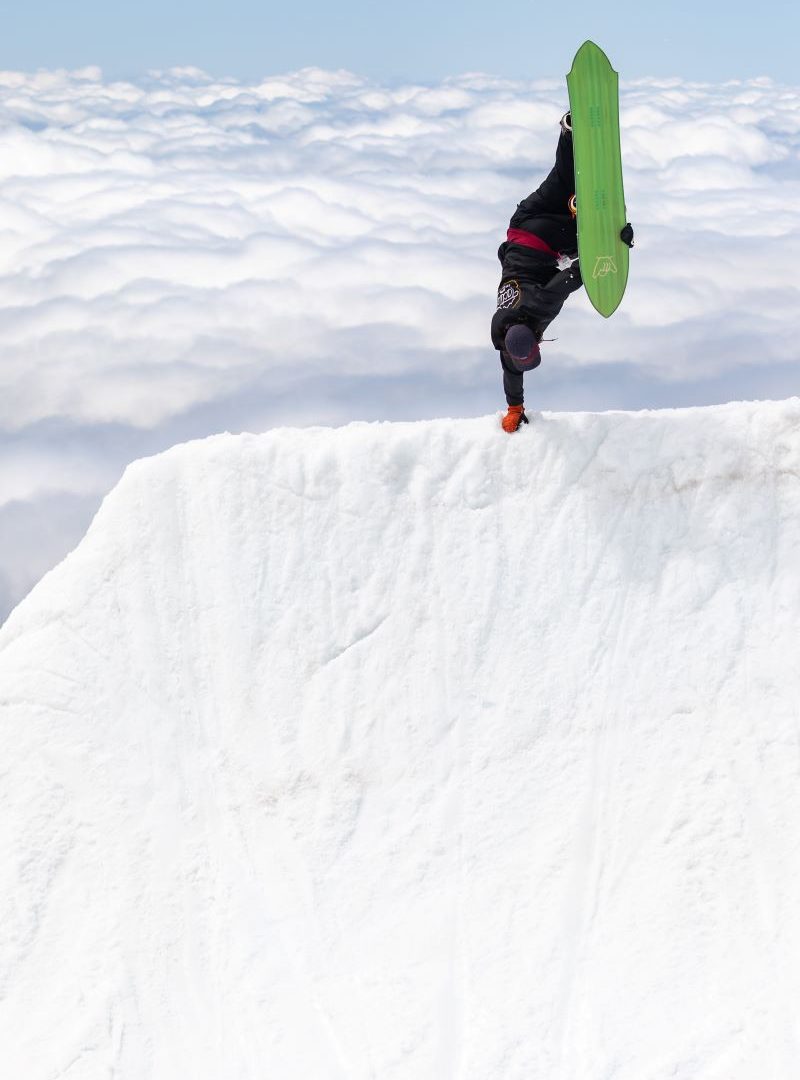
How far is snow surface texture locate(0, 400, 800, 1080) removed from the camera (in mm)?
9961

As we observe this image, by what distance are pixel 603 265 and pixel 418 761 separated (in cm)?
621

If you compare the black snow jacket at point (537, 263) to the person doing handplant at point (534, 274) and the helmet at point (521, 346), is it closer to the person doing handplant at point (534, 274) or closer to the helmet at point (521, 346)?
the person doing handplant at point (534, 274)

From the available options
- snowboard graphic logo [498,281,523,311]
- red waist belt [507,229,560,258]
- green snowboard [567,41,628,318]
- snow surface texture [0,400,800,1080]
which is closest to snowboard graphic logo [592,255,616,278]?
green snowboard [567,41,628,318]

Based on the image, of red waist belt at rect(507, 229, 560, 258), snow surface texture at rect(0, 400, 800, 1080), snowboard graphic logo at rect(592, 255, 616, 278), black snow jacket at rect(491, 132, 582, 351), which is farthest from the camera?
red waist belt at rect(507, 229, 560, 258)

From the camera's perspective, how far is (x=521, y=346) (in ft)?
39.4

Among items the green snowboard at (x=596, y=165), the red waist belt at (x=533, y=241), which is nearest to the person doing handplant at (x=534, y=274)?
the red waist belt at (x=533, y=241)

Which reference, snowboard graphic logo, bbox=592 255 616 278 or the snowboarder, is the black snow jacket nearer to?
the snowboarder

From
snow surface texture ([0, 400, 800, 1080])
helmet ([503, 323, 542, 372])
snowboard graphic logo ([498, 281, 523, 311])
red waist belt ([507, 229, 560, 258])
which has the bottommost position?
snow surface texture ([0, 400, 800, 1080])

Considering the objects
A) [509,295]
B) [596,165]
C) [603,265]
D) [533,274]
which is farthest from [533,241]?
[596,165]

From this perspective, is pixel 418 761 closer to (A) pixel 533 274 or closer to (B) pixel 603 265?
(A) pixel 533 274

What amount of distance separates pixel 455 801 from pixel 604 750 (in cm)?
181

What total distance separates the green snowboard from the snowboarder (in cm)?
27

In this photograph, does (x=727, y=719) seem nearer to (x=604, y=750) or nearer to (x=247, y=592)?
(x=604, y=750)

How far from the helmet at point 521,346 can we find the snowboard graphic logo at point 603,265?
103 centimetres
